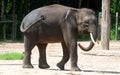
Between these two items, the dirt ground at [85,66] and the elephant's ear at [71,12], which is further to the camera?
the elephant's ear at [71,12]

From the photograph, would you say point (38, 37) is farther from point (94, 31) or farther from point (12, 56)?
point (12, 56)

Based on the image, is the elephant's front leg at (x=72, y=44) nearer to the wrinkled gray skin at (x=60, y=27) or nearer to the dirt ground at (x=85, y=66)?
the wrinkled gray skin at (x=60, y=27)

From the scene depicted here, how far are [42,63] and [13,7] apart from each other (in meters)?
21.0

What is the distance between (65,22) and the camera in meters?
12.3

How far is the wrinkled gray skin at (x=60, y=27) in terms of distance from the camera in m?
12.3

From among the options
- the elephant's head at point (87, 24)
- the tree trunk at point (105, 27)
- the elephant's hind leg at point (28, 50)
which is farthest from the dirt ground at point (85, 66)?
the tree trunk at point (105, 27)

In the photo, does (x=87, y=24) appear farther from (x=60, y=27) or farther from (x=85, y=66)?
(x=85, y=66)

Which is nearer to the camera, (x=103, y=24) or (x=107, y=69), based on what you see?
(x=107, y=69)

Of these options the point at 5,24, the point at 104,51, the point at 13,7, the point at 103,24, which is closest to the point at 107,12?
the point at 103,24

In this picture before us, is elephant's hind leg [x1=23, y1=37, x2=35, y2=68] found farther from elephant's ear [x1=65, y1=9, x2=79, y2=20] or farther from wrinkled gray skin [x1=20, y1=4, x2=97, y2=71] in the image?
elephant's ear [x1=65, y1=9, x2=79, y2=20]

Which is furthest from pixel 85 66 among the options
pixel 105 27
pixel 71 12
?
pixel 105 27

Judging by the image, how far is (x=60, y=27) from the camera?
12.4 meters

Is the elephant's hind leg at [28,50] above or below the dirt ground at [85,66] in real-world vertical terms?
above

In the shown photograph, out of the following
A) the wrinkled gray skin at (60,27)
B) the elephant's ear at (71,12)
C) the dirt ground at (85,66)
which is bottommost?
the dirt ground at (85,66)
